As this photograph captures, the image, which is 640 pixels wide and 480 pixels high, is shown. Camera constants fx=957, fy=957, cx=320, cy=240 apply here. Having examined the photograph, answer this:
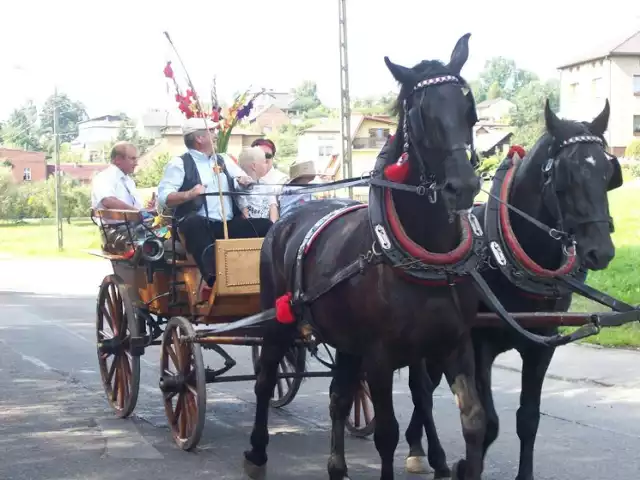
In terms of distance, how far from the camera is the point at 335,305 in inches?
205

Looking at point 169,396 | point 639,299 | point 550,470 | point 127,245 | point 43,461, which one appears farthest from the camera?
point 639,299

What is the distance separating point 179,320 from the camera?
274 inches

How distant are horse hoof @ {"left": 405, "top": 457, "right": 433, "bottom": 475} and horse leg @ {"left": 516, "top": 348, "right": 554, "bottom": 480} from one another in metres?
0.86

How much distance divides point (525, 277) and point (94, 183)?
15.0ft

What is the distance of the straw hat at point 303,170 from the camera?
26.5 feet

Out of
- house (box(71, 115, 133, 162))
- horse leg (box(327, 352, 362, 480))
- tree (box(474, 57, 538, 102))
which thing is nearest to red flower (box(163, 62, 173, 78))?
horse leg (box(327, 352, 362, 480))

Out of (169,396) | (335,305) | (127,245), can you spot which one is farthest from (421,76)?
(127,245)

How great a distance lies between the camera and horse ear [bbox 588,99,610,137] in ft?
17.1

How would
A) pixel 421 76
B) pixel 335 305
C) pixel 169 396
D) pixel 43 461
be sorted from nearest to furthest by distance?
pixel 421 76 → pixel 335 305 → pixel 43 461 → pixel 169 396

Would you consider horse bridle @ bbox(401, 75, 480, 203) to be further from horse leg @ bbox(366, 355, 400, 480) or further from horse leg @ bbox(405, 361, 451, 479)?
horse leg @ bbox(405, 361, 451, 479)

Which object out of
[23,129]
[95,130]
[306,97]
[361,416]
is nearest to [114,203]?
[361,416]

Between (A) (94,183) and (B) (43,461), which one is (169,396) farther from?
(A) (94,183)

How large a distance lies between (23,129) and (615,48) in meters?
89.4

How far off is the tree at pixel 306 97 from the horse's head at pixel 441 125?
16559cm
